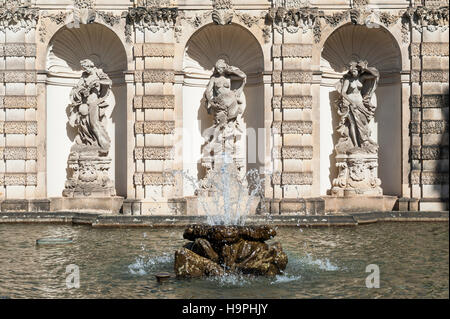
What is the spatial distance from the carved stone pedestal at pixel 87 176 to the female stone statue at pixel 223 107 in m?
3.19

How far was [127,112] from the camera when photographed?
1880cm

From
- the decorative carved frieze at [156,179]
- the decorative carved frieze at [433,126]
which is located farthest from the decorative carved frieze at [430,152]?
the decorative carved frieze at [156,179]

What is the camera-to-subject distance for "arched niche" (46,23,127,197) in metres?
19.5

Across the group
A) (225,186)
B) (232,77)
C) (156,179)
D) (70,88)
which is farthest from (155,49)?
(225,186)

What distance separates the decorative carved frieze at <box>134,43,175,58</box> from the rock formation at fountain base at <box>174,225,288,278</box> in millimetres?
9024

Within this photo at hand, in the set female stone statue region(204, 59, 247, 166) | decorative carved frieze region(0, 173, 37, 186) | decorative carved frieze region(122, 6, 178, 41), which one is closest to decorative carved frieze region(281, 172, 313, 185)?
female stone statue region(204, 59, 247, 166)

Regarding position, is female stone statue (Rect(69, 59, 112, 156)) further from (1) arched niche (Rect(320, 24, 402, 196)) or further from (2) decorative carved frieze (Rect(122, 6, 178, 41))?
(1) arched niche (Rect(320, 24, 402, 196))

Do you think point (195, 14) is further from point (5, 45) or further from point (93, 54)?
point (5, 45)

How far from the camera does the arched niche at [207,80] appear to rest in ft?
63.6

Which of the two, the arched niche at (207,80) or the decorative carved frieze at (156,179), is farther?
the arched niche at (207,80)

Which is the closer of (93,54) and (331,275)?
(331,275)

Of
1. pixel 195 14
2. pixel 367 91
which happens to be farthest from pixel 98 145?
pixel 367 91

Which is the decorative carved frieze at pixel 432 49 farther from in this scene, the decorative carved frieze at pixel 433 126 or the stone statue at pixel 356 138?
the decorative carved frieze at pixel 433 126
